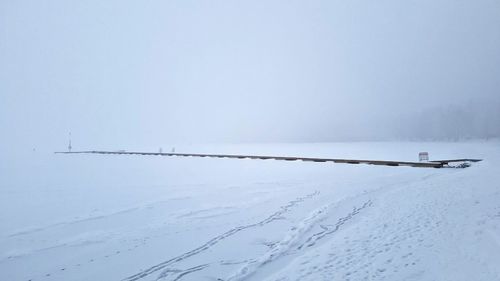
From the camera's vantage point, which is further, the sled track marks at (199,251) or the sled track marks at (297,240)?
the sled track marks at (297,240)

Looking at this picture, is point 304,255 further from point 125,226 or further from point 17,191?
point 17,191

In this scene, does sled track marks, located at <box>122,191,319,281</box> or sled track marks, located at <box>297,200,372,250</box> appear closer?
sled track marks, located at <box>122,191,319,281</box>

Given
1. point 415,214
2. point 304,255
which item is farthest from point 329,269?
point 415,214

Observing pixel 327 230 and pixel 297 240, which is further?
pixel 327 230

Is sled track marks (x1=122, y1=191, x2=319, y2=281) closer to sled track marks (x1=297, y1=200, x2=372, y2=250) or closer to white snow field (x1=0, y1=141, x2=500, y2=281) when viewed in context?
white snow field (x1=0, y1=141, x2=500, y2=281)

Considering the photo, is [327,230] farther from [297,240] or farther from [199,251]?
[199,251]


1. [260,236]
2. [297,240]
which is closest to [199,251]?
[260,236]

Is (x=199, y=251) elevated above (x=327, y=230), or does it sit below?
below

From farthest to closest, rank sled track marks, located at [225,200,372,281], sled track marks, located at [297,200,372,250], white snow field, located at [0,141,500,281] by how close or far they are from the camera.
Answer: sled track marks, located at [297,200,372,250]
sled track marks, located at [225,200,372,281]
white snow field, located at [0,141,500,281]

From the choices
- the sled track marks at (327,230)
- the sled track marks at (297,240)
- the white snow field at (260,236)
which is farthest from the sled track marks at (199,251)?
the sled track marks at (327,230)

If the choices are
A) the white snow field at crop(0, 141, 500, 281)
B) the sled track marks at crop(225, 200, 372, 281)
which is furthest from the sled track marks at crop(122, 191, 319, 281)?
the sled track marks at crop(225, 200, 372, 281)

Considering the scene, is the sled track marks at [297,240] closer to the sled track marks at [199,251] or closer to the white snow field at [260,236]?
the white snow field at [260,236]

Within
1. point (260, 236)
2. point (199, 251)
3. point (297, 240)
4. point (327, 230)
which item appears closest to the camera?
point (199, 251)

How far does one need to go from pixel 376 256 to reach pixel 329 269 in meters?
1.12
